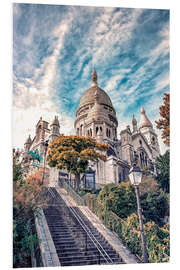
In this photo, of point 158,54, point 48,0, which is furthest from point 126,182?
point 48,0

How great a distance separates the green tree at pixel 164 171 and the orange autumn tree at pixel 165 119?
21.0 inches

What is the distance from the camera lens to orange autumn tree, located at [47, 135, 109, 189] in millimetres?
8977

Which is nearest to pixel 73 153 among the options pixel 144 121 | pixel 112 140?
pixel 144 121

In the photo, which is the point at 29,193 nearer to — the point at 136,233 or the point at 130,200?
the point at 136,233

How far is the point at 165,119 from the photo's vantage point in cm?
870

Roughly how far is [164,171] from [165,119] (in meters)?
1.74

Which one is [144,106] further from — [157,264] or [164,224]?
[157,264]

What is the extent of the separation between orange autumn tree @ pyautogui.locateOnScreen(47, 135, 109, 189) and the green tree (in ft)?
7.94

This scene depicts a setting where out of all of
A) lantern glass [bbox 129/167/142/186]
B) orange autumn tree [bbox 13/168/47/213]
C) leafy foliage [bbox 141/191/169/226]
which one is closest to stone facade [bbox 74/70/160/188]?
leafy foliage [bbox 141/191/169/226]

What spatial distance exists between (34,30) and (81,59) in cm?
169

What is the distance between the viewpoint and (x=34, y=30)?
26.3ft

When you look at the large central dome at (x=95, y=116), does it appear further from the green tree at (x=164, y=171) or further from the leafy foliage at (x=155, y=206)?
the leafy foliage at (x=155, y=206)

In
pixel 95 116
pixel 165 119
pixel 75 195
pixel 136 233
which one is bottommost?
pixel 136 233

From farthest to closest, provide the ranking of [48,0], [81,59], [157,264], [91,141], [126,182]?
[91,141] → [126,182] → [81,59] → [48,0] → [157,264]
